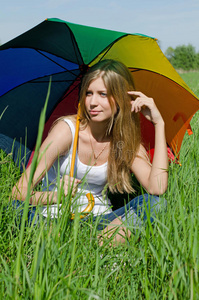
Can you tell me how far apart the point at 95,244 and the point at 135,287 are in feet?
1.25

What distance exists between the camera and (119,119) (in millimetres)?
2668

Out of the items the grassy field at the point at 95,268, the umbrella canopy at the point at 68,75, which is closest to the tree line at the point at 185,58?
the umbrella canopy at the point at 68,75

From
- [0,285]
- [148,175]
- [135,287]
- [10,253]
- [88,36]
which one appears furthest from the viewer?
[148,175]

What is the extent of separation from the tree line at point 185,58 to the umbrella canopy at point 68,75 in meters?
83.2

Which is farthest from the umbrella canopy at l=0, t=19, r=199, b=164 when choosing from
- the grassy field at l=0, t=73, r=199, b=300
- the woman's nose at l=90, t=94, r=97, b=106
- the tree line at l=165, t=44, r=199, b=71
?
the tree line at l=165, t=44, r=199, b=71

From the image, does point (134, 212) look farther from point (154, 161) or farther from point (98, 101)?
point (98, 101)

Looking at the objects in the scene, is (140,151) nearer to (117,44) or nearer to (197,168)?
(197,168)

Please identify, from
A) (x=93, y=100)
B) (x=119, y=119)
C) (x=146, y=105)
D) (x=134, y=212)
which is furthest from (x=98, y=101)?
(x=134, y=212)

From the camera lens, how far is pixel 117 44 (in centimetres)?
259

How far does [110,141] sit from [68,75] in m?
0.63

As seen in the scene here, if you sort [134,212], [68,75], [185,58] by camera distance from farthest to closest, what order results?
1. [185,58]
2. [68,75]
3. [134,212]

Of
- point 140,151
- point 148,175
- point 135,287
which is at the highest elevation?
point 140,151

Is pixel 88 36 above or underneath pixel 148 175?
above

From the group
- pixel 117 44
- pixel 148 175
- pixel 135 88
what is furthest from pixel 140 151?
pixel 117 44
